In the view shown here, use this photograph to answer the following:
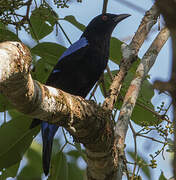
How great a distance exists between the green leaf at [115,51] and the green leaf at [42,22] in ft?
2.09

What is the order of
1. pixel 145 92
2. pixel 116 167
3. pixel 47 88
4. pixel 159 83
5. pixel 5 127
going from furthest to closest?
1. pixel 145 92
2. pixel 5 127
3. pixel 116 167
4. pixel 47 88
5. pixel 159 83

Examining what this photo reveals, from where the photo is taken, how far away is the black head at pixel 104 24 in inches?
180

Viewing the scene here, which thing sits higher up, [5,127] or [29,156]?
[5,127]

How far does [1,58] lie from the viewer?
4.54 feet

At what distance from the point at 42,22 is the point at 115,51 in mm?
864

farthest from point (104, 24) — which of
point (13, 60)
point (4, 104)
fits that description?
point (13, 60)

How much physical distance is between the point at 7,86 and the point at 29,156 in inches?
116

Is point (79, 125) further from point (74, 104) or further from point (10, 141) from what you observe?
point (10, 141)

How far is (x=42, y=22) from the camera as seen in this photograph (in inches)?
142

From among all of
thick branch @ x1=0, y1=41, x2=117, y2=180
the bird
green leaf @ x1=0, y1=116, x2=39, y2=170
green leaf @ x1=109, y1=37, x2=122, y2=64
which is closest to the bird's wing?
the bird

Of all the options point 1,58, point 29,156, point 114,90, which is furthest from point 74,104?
point 29,156

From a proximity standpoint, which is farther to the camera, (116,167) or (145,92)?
(145,92)

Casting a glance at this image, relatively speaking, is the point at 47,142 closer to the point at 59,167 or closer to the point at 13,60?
the point at 59,167

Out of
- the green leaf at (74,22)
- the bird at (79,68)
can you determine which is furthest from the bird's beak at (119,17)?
the green leaf at (74,22)
